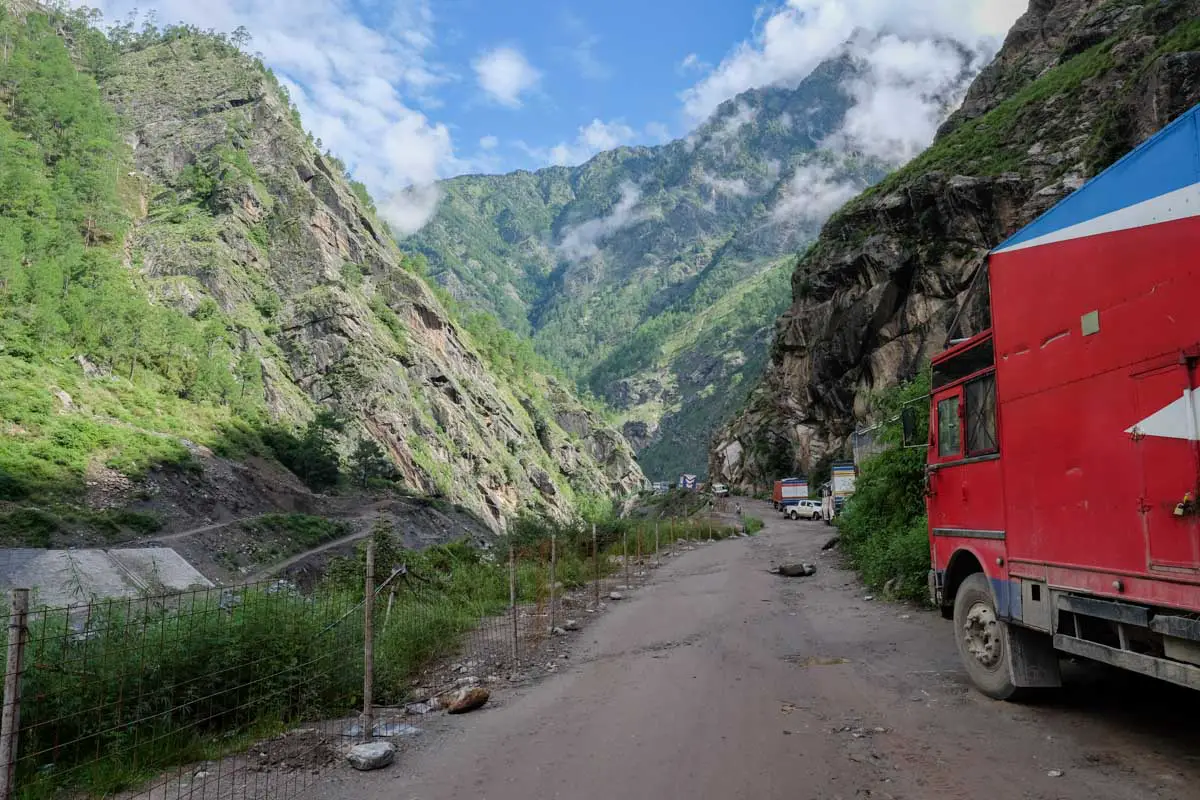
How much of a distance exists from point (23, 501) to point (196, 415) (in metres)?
24.4

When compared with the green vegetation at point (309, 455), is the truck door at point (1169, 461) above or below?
below

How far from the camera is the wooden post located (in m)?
3.55

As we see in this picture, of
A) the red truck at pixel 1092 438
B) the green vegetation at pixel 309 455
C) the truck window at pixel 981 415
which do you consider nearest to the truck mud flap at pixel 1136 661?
the red truck at pixel 1092 438

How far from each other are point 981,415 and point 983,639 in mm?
2212

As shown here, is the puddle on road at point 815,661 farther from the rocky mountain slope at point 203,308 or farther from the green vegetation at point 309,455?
the green vegetation at point 309,455

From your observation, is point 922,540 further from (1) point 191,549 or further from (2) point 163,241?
(2) point 163,241

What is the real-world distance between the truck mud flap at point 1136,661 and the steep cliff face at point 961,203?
81.1ft

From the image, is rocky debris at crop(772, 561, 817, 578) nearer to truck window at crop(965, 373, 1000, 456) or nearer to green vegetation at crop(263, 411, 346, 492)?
truck window at crop(965, 373, 1000, 456)

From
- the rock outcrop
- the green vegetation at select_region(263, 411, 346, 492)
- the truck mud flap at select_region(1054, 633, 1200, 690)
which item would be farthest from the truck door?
the rock outcrop

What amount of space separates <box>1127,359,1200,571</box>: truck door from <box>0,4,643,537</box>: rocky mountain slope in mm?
40533

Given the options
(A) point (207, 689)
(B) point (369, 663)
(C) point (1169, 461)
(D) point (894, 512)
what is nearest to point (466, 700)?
(B) point (369, 663)

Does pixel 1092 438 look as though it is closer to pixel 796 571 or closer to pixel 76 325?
pixel 796 571

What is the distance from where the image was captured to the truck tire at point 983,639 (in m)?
6.34

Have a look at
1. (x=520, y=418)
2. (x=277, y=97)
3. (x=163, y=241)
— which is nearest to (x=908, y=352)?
(x=520, y=418)
